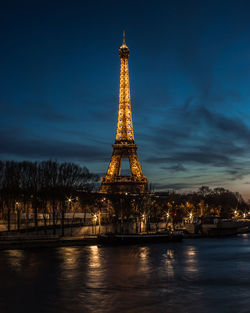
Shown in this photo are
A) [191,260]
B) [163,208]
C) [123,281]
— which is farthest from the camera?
[163,208]

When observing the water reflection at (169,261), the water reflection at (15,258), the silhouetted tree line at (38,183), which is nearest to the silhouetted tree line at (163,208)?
the silhouetted tree line at (38,183)

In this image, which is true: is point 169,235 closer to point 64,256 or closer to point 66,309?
point 64,256

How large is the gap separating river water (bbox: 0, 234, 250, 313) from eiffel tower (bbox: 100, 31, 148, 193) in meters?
74.4

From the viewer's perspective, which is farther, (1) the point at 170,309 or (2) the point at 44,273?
(2) the point at 44,273

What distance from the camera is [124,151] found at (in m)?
132

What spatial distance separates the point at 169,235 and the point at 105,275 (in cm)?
3462

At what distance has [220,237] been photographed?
274 feet

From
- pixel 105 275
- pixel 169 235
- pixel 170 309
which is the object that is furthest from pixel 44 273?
pixel 169 235

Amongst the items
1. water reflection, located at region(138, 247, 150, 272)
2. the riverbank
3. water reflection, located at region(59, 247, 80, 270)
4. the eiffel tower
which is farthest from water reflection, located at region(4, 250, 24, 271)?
the eiffel tower

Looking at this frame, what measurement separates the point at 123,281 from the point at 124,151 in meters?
99.3

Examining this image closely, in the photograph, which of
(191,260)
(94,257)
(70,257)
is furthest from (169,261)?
(70,257)

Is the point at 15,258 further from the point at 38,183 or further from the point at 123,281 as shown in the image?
the point at 38,183

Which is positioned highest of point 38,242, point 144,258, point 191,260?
point 38,242

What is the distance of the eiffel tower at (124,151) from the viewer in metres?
128
